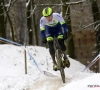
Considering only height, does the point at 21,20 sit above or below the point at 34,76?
below

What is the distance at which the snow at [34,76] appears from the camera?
22.7 feet

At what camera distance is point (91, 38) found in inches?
1270

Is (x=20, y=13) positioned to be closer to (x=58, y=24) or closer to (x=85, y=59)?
(x=85, y=59)

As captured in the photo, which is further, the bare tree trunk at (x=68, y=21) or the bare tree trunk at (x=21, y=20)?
the bare tree trunk at (x=21, y=20)

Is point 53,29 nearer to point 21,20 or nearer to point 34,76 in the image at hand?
point 34,76

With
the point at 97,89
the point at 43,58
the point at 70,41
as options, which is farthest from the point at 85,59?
the point at 97,89

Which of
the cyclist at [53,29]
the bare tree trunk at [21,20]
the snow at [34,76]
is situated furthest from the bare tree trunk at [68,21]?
the bare tree trunk at [21,20]

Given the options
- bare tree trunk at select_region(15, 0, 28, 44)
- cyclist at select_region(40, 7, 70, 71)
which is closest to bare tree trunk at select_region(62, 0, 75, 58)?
cyclist at select_region(40, 7, 70, 71)

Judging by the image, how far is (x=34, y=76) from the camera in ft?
29.8

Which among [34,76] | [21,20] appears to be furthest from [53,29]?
[21,20]

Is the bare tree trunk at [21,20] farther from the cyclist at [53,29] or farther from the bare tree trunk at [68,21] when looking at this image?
the cyclist at [53,29]

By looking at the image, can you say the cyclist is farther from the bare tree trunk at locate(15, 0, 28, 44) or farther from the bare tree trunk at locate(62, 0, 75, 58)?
the bare tree trunk at locate(15, 0, 28, 44)

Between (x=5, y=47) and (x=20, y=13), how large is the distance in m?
22.1

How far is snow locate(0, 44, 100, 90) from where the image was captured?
6912 millimetres
